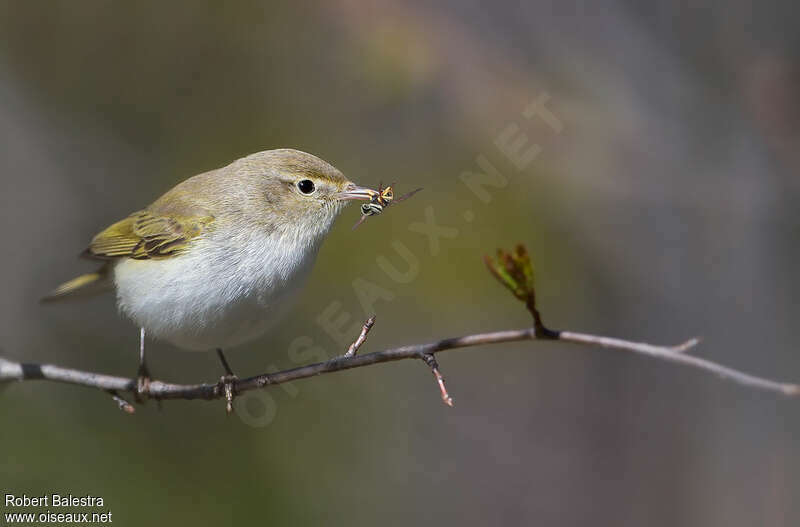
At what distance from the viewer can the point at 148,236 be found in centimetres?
389

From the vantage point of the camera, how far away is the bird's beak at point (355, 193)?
3.32 m

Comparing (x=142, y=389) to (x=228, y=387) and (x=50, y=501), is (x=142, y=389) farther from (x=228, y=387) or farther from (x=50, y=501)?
(x=50, y=501)

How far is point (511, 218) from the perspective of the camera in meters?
5.78

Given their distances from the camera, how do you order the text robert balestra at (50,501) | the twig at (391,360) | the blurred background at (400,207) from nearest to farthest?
the twig at (391,360) < the text robert balestra at (50,501) < the blurred background at (400,207)

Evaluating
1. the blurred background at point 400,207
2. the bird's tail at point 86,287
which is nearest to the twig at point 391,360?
the bird's tail at point 86,287

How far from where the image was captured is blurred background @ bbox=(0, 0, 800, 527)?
17.5 feet

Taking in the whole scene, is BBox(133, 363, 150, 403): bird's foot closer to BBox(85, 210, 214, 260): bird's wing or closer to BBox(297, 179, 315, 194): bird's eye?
BBox(85, 210, 214, 260): bird's wing

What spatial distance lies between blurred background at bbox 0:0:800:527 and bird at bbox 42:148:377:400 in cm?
165

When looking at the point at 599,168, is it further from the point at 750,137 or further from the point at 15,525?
the point at 15,525

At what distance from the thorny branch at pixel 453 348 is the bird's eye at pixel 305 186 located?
0.84 m

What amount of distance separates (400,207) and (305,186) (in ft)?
7.04

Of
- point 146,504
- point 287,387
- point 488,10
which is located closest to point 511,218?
point 488,10

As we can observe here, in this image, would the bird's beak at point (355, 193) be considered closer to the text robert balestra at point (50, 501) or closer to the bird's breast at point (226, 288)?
the bird's breast at point (226, 288)

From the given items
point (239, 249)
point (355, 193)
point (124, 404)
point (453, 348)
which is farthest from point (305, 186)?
point (453, 348)
